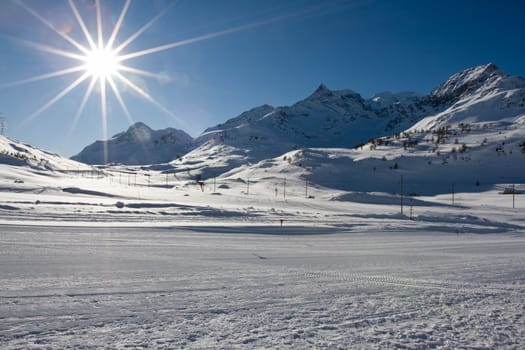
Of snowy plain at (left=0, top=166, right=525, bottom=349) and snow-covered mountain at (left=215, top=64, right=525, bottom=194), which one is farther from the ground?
snow-covered mountain at (left=215, top=64, right=525, bottom=194)

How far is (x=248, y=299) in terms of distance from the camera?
544 cm

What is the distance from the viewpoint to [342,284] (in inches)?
257

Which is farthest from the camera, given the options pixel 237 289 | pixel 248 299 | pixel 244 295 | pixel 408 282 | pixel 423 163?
pixel 423 163

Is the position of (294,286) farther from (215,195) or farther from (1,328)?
(215,195)

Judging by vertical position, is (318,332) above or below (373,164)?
below

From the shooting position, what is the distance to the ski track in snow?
4.04m

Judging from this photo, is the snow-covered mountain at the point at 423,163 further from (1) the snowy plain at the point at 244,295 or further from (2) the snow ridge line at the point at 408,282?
(2) the snow ridge line at the point at 408,282

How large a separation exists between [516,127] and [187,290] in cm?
9919

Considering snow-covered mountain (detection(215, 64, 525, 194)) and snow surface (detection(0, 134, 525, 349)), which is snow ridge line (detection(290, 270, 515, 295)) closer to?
snow surface (detection(0, 134, 525, 349))

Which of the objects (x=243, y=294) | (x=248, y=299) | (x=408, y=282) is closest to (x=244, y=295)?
(x=243, y=294)

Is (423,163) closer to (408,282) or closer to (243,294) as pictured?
(408,282)

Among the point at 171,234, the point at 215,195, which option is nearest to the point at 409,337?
the point at 171,234

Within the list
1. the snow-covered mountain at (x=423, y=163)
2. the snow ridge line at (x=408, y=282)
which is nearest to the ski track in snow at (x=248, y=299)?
the snow ridge line at (x=408, y=282)

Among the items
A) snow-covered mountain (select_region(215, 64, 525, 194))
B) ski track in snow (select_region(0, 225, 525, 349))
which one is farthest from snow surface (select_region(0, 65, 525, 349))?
snow-covered mountain (select_region(215, 64, 525, 194))
